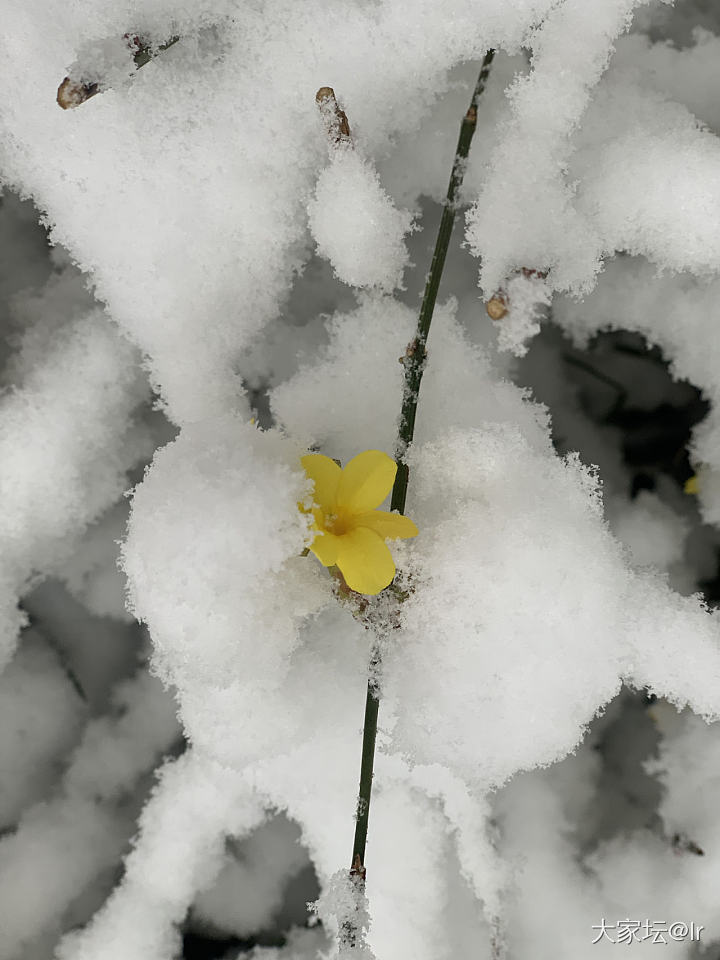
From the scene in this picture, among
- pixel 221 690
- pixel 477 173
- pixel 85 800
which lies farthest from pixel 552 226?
pixel 85 800

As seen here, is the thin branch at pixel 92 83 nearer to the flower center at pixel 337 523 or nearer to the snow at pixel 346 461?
the snow at pixel 346 461

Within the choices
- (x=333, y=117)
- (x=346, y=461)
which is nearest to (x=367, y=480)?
(x=346, y=461)

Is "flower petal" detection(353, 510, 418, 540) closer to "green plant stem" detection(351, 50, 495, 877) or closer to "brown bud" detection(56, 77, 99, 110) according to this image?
"green plant stem" detection(351, 50, 495, 877)

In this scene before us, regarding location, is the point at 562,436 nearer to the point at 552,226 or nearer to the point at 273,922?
the point at 552,226

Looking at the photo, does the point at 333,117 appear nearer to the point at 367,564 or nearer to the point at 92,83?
the point at 92,83

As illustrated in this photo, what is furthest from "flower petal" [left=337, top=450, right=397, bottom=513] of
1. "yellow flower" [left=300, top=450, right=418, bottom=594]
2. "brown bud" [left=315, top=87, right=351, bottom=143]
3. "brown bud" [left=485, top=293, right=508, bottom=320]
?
"brown bud" [left=315, top=87, right=351, bottom=143]

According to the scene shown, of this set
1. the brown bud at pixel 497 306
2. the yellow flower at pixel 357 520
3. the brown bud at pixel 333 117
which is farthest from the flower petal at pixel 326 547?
the brown bud at pixel 333 117

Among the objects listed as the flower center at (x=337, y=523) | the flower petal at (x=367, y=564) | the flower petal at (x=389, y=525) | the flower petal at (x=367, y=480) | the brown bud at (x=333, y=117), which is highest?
the brown bud at (x=333, y=117)
